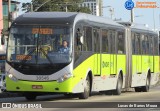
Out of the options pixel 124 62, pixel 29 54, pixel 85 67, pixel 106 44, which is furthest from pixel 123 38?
pixel 29 54

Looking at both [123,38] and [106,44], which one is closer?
[106,44]

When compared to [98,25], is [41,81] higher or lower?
lower

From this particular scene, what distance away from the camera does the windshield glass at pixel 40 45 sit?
2156cm

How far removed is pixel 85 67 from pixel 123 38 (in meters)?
6.10

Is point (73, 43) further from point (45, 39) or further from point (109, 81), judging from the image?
point (109, 81)

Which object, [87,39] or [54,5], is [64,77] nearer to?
[87,39]

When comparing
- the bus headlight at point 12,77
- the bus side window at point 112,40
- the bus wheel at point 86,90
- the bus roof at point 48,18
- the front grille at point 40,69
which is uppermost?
the bus roof at point 48,18

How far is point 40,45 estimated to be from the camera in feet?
71.3

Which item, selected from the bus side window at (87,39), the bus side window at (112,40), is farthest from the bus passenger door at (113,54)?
the bus side window at (87,39)

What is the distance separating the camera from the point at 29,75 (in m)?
21.6

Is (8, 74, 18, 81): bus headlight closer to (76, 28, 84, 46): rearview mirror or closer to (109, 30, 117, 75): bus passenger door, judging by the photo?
(76, 28, 84, 46): rearview mirror

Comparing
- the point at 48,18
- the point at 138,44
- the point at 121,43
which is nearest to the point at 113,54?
the point at 121,43

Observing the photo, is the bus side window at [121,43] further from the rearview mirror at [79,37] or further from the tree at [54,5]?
the tree at [54,5]

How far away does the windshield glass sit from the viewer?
21.6 metres
